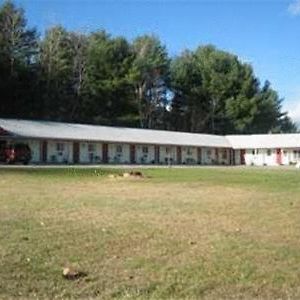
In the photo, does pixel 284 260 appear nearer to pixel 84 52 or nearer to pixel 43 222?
pixel 43 222

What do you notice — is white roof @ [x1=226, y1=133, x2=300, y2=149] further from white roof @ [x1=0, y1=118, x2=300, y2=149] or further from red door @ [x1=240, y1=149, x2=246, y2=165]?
red door @ [x1=240, y1=149, x2=246, y2=165]

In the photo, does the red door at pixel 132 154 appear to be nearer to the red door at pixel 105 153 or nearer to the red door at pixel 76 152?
the red door at pixel 105 153

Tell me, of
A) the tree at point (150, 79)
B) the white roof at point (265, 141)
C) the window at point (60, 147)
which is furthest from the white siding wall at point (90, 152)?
the white roof at point (265, 141)

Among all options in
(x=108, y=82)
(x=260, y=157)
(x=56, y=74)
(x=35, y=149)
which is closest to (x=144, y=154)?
(x=108, y=82)

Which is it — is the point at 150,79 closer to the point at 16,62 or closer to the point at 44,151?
the point at 16,62

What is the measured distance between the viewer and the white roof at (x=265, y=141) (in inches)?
3172

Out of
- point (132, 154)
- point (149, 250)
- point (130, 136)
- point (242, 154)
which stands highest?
point (130, 136)

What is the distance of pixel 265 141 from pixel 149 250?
74.3m

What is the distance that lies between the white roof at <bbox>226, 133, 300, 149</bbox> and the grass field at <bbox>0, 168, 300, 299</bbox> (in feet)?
221

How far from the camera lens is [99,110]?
81.5 metres

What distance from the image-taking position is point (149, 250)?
9.32 m

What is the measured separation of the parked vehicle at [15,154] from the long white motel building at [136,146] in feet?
7.32

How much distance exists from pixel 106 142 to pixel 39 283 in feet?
192

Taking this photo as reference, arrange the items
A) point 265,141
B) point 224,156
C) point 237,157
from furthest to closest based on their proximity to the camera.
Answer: point 237,157 → point 224,156 → point 265,141
